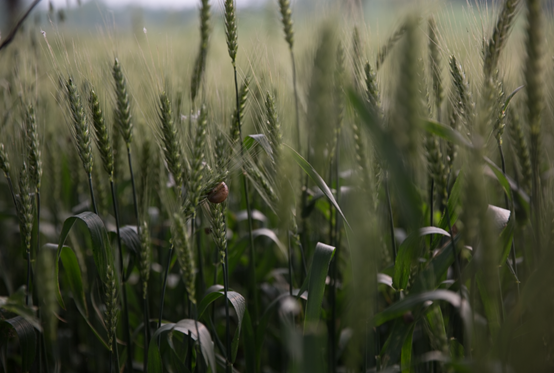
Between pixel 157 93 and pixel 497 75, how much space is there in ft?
3.52

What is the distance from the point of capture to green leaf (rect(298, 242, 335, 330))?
3.18 ft

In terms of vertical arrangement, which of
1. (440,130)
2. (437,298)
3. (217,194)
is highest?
(440,130)

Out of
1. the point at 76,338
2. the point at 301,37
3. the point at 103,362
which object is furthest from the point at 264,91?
the point at 76,338

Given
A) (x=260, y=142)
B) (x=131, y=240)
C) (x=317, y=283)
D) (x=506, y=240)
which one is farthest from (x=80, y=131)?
(x=506, y=240)

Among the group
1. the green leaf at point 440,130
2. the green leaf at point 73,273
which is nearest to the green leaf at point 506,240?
the green leaf at point 440,130

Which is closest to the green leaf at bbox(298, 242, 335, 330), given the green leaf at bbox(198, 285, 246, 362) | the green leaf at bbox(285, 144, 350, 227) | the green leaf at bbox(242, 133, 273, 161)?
the green leaf at bbox(285, 144, 350, 227)

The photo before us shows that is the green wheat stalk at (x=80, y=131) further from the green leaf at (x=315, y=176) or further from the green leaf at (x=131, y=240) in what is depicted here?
the green leaf at (x=315, y=176)

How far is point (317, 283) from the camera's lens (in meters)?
1.01

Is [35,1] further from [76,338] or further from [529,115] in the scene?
[76,338]

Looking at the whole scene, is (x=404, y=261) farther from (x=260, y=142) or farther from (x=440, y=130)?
(x=260, y=142)

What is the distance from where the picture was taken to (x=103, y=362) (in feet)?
5.50

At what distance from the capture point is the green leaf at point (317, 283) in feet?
3.18

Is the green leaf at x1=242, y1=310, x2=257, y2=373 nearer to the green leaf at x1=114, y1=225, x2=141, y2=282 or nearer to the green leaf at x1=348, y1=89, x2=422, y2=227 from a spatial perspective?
the green leaf at x1=114, y1=225, x2=141, y2=282

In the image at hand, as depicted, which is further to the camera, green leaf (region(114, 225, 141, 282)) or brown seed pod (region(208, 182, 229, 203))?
green leaf (region(114, 225, 141, 282))
